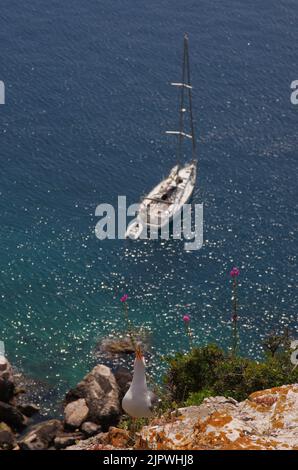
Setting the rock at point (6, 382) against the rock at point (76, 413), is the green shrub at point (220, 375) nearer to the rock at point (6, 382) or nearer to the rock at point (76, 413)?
the rock at point (76, 413)

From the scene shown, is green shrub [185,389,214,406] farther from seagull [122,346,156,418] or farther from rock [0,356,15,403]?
rock [0,356,15,403]

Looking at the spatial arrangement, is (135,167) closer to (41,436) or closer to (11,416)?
(11,416)

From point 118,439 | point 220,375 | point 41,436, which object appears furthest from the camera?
point 41,436

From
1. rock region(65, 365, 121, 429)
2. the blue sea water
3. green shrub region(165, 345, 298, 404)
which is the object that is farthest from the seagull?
the blue sea water

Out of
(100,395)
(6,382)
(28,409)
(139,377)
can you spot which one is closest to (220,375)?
(139,377)

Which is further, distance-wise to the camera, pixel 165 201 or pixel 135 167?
pixel 135 167

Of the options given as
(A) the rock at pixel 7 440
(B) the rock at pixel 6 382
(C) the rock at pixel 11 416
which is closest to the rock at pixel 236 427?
(A) the rock at pixel 7 440

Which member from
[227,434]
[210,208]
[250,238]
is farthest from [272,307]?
[227,434]
